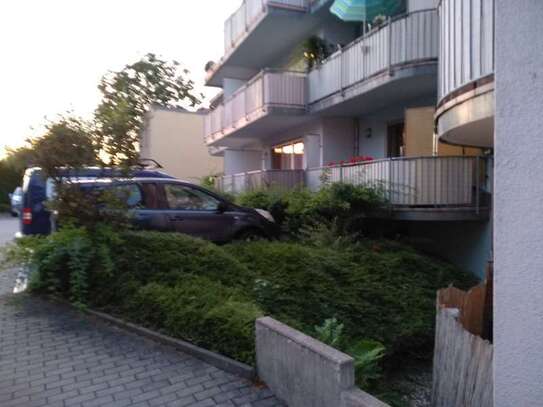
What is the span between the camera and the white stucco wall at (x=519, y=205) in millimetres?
2100

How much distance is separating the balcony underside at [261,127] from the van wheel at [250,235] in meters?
4.83

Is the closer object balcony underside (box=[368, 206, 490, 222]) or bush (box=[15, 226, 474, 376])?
bush (box=[15, 226, 474, 376])

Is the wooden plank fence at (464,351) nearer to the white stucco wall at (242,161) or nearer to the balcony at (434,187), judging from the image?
the balcony at (434,187)

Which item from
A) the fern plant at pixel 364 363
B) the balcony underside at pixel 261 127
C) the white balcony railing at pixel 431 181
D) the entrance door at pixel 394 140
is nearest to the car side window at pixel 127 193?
the fern plant at pixel 364 363

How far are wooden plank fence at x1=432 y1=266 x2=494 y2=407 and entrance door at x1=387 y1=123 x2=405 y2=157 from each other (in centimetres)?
757

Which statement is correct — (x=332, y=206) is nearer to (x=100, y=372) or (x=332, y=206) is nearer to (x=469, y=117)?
(x=469, y=117)

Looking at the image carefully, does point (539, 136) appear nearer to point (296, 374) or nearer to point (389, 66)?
point (296, 374)

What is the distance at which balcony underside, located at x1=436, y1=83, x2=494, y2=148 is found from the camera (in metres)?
4.95

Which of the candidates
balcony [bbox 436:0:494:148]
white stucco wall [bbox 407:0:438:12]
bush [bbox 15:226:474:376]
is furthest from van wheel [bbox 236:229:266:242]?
white stucco wall [bbox 407:0:438:12]

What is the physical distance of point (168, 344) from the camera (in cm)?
478

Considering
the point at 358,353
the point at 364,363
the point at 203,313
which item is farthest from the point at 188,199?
the point at 364,363

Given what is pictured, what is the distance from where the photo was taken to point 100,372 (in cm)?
420

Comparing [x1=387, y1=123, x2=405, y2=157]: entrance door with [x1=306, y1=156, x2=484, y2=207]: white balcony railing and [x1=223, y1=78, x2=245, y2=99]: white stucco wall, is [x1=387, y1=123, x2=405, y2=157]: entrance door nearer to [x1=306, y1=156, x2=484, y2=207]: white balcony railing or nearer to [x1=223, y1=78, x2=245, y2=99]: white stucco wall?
[x1=306, y1=156, x2=484, y2=207]: white balcony railing

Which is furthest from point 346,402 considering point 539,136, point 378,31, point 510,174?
point 378,31
